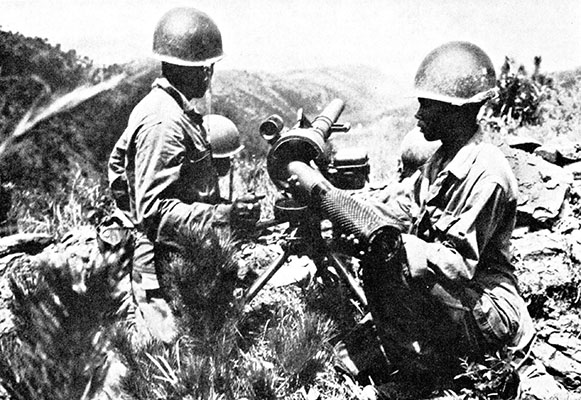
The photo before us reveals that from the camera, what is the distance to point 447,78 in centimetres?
319

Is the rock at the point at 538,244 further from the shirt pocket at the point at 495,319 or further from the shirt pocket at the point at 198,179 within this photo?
the shirt pocket at the point at 198,179

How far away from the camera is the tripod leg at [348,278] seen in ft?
12.0

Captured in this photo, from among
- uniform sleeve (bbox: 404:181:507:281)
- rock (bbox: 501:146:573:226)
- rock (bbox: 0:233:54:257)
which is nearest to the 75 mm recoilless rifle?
uniform sleeve (bbox: 404:181:507:281)

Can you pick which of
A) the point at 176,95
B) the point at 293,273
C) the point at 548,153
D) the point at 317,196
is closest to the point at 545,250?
the point at 548,153

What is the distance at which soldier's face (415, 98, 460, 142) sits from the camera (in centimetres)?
328

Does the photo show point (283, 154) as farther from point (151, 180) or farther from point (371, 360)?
point (371, 360)

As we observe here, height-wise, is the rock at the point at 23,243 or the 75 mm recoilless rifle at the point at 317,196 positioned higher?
the 75 mm recoilless rifle at the point at 317,196

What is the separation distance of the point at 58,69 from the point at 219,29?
19.6 feet

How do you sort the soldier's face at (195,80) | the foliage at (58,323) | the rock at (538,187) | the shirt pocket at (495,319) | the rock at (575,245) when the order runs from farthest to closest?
the rock at (538,187) < the rock at (575,245) < the soldier's face at (195,80) < the shirt pocket at (495,319) < the foliage at (58,323)

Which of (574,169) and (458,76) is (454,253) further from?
(574,169)

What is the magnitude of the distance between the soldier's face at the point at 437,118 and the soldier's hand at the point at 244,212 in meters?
1.11

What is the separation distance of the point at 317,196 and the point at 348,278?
0.70 m

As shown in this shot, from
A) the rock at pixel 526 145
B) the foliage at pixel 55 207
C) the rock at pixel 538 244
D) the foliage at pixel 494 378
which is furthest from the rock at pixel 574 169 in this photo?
the foliage at pixel 55 207

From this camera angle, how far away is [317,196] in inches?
129
